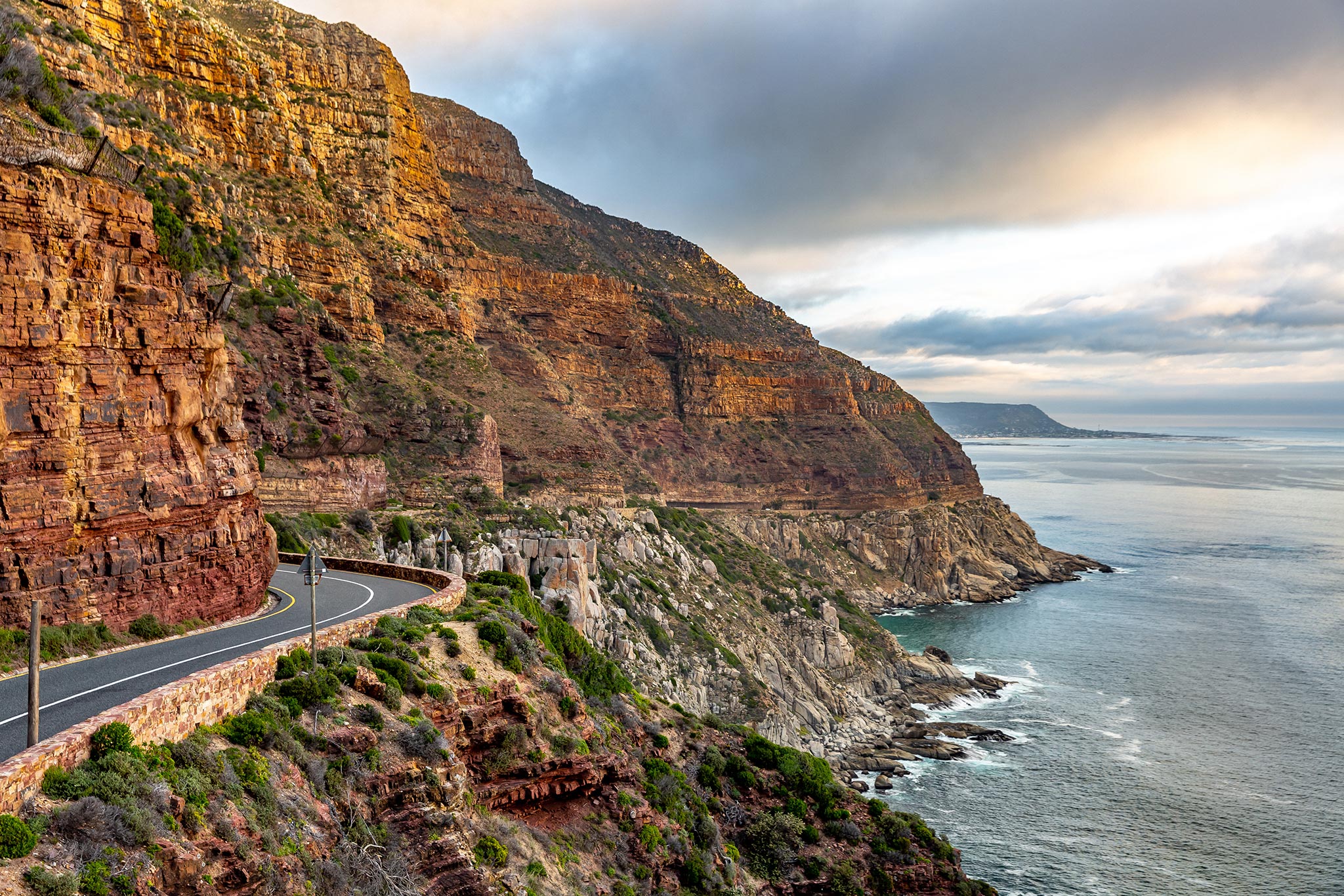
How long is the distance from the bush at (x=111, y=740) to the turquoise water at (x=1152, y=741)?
38.6 meters

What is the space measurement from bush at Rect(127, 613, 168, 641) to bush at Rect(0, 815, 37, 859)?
33.1 ft

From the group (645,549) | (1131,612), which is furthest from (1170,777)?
(1131,612)

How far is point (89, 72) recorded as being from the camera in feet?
88.2

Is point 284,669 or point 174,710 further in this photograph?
point 284,669

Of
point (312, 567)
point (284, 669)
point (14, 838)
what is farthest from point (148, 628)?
point (14, 838)

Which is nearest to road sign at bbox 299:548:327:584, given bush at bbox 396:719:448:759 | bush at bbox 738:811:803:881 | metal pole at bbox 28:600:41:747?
bush at bbox 396:719:448:759

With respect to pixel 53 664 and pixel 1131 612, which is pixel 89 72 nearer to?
pixel 53 664

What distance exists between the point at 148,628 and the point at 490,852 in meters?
9.42

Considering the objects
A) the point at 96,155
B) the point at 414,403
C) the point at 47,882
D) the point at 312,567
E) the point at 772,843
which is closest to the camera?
the point at 47,882

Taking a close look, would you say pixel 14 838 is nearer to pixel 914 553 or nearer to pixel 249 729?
pixel 249 729

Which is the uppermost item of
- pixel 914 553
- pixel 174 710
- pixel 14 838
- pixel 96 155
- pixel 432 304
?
pixel 432 304

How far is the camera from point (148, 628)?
64.5 ft

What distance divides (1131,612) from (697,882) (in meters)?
84.4

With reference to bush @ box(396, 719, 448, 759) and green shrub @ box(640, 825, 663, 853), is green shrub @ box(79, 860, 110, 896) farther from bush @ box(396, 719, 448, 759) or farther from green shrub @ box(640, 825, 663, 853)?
green shrub @ box(640, 825, 663, 853)
